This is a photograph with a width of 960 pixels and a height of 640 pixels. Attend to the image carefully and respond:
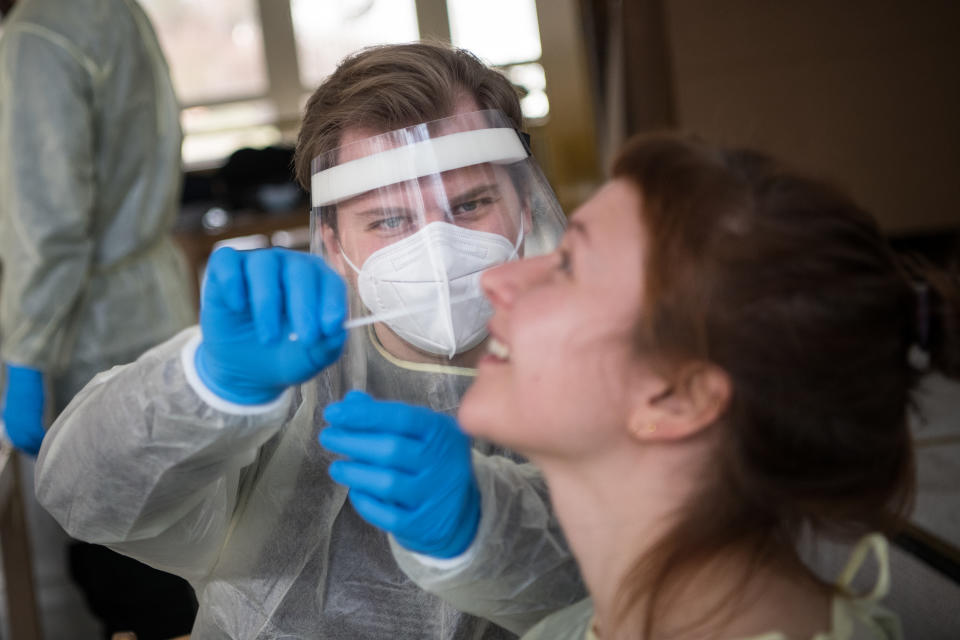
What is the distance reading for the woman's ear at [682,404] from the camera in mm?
737

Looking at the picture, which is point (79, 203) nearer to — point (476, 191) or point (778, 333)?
point (476, 191)

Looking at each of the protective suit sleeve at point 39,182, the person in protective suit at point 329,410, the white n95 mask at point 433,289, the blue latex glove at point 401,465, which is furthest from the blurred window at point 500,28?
the blue latex glove at point 401,465

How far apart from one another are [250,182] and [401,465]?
2.96 m

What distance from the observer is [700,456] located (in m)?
0.79

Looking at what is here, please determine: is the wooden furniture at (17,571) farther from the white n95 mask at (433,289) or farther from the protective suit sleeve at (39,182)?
the white n95 mask at (433,289)

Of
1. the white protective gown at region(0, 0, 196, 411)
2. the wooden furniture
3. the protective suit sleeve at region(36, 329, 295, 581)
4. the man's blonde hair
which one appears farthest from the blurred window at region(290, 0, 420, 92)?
the protective suit sleeve at region(36, 329, 295, 581)

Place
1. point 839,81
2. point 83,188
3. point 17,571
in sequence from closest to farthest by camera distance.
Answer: point 83,188
point 17,571
point 839,81

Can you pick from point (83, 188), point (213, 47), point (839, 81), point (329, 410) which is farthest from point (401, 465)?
point (213, 47)

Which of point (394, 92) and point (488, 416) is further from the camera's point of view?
point (394, 92)

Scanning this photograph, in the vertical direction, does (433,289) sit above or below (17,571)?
above

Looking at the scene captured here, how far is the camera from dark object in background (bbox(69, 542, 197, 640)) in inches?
71.4

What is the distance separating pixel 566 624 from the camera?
0.99 m

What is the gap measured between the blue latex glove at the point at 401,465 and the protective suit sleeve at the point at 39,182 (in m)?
1.02

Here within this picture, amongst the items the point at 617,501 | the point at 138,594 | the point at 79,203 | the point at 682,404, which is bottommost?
the point at 138,594
